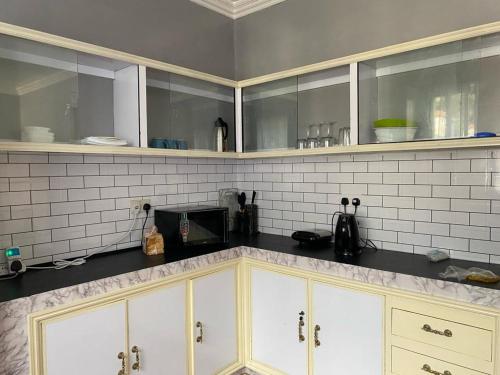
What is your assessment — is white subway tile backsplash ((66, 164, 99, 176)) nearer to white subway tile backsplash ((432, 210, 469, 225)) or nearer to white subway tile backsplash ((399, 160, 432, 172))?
white subway tile backsplash ((399, 160, 432, 172))

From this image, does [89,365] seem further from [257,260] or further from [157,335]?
[257,260]

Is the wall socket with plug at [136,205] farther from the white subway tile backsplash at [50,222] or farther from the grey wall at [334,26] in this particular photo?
the grey wall at [334,26]

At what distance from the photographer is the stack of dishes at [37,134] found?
1.65 meters

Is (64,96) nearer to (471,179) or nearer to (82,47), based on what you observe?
(82,47)

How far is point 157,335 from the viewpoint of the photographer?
1913 mm

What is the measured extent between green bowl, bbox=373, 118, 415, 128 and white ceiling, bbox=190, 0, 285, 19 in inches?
52.0

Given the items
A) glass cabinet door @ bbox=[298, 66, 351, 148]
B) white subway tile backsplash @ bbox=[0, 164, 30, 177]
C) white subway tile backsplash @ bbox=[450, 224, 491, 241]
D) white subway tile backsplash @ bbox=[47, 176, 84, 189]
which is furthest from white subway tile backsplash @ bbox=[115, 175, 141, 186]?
white subway tile backsplash @ bbox=[450, 224, 491, 241]

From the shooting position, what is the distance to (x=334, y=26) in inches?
94.0

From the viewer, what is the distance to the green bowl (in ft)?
6.37

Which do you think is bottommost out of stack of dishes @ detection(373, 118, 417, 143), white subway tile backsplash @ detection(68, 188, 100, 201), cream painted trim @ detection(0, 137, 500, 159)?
white subway tile backsplash @ detection(68, 188, 100, 201)

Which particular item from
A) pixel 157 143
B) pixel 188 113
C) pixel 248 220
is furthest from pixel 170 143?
pixel 248 220

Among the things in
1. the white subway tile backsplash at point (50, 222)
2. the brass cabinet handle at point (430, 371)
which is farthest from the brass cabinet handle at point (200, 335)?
the brass cabinet handle at point (430, 371)

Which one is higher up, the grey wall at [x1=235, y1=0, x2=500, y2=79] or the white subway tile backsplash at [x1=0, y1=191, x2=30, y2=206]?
the grey wall at [x1=235, y1=0, x2=500, y2=79]

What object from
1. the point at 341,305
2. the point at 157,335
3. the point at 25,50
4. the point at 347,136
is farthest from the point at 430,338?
the point at 25,50
